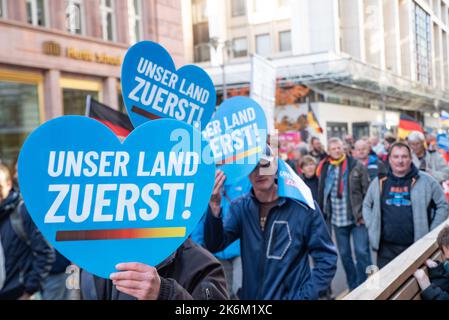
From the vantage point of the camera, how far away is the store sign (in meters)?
9.00

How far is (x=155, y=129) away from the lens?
1306mm

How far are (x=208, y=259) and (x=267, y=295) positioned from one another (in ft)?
3.19

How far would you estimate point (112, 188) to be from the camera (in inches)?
50.0

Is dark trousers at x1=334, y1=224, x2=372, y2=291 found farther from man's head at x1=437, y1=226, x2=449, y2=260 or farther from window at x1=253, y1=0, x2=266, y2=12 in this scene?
window at x1=253, y1=0, x2=266, y2=12

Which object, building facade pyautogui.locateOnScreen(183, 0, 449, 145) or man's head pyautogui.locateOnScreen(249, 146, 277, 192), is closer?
man's head pyautogui.locateOnScreen(249, 146, 277, 192)

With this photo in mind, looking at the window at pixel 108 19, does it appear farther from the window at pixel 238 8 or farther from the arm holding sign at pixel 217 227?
the arm holding sign at pixel 217 227

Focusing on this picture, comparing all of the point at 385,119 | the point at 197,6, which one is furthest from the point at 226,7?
the point at 385,119

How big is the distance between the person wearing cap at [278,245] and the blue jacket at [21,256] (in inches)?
58.7

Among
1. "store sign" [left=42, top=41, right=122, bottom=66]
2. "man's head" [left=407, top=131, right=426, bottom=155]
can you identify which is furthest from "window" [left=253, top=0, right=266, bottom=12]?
"store sign" [left=42, top=41, right=122, bottom=66]

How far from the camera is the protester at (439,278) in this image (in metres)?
2.52

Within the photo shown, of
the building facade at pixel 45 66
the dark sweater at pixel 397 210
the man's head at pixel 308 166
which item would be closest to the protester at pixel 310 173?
the man's head at pixel 308 166

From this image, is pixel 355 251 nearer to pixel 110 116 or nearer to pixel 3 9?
pixel 110 116

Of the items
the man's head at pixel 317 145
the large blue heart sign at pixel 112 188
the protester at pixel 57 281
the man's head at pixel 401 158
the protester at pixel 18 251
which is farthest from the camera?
the man's head at pixel 317 145

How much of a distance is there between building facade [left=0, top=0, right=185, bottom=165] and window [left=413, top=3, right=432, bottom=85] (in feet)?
17.5
